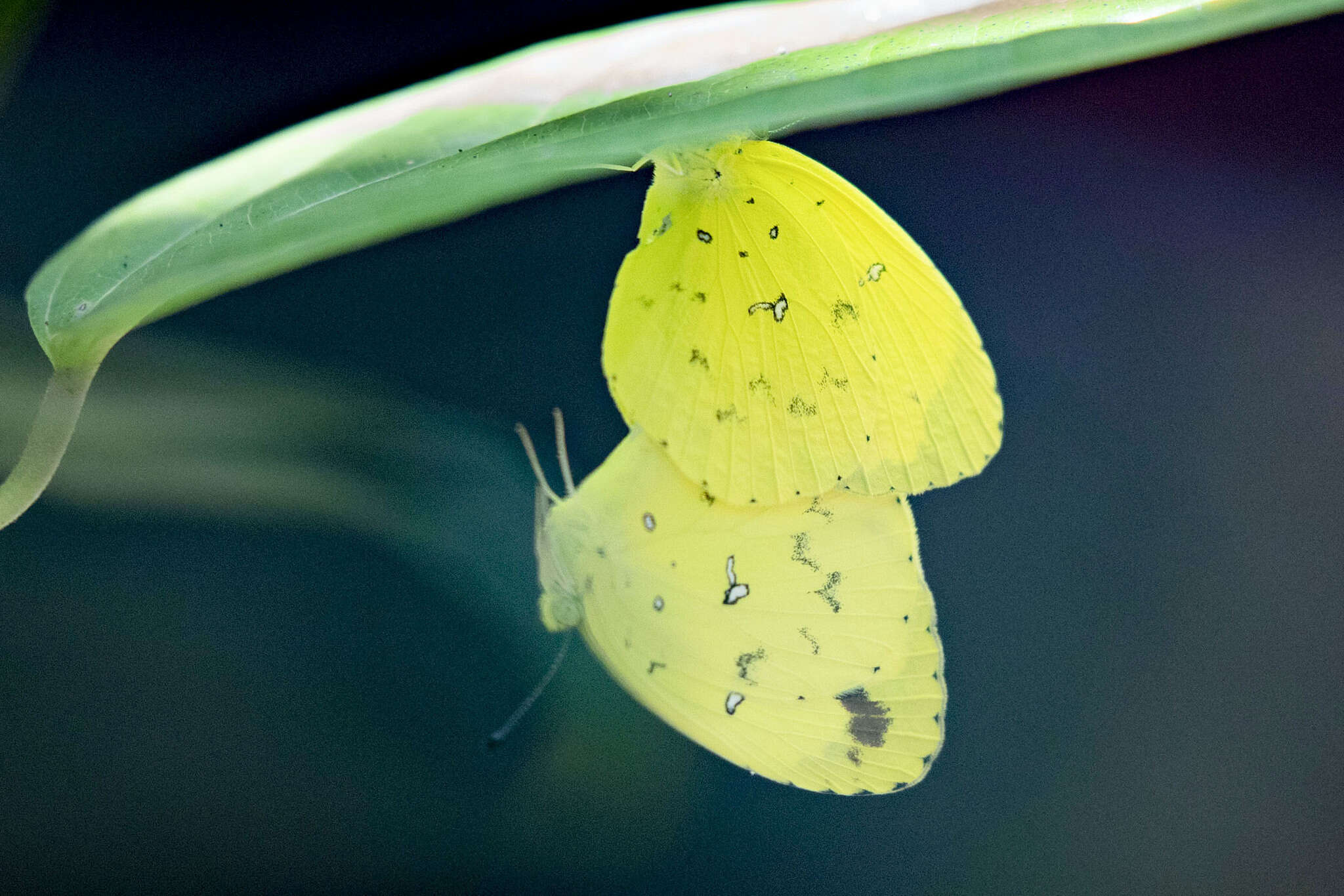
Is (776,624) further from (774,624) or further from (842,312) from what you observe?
(842,312)

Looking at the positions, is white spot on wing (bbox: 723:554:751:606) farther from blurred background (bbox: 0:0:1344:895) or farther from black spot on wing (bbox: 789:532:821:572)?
blurred background (bbox: 0:0:1344:895)

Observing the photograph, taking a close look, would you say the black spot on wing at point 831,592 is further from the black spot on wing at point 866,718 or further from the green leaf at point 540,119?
the green leaf at point 540,119

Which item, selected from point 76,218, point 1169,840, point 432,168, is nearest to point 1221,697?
point 1169,840

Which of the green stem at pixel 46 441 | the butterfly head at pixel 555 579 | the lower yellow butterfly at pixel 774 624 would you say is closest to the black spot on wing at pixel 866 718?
the lower yellow butterfly at pixel 774 624

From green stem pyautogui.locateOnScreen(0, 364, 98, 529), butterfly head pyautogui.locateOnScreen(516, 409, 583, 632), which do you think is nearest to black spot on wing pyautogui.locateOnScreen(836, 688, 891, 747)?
butterfly head pyautogui.locateOnScreen(516, 409, 583, 632)

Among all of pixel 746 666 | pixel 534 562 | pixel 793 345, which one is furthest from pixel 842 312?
pixel 534 562

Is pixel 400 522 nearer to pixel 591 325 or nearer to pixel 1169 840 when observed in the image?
pixel 591 325
